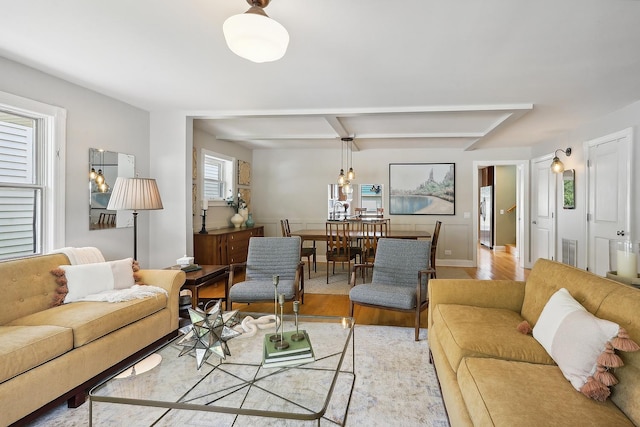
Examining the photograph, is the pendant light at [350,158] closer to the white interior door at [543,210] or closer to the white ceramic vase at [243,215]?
the white ceramic vase at [243,215]

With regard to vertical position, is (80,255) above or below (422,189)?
below

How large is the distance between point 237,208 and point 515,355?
5.74m

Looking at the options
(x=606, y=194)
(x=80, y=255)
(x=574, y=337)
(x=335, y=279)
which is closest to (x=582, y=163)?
(x=606, y=194)

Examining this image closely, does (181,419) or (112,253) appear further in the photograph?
(112,253)

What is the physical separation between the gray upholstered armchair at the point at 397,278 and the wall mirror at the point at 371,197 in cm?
353

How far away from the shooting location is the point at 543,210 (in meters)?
6.23

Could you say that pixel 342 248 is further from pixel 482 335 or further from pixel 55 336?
pixel 55 336

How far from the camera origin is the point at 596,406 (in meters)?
1.29

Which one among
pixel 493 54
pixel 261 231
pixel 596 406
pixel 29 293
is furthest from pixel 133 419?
pixel 261 231

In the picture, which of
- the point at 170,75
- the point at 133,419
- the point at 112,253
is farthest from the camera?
the point at 112,253

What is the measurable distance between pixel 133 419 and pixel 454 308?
2.12 meters

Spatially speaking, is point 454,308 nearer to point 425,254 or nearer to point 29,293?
point 425,254

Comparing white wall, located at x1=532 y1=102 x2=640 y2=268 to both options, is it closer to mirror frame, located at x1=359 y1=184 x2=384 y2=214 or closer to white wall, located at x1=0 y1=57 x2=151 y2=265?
mirror frame, located at x1=359 y1=184 x2=384 y2=214

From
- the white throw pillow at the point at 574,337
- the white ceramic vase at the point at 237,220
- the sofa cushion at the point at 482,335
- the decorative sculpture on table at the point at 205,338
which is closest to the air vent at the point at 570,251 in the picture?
the sofa cushion at the point at 482,335
